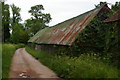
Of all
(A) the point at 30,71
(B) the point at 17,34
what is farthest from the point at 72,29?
(B) the point at 17,34

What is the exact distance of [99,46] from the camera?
16.8 meters

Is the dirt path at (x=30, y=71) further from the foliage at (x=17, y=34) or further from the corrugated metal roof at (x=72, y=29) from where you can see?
the foliage at (x=17, y=34)

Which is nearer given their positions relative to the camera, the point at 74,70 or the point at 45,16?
the point at 74,70

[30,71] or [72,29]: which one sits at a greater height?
[72,29]

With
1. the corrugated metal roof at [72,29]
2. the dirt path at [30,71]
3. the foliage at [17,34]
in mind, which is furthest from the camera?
the foliage at [17,34]

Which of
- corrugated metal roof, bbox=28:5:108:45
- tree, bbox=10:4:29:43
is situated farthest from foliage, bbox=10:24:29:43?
corrugated metal roof, bbox=28:5:108:45

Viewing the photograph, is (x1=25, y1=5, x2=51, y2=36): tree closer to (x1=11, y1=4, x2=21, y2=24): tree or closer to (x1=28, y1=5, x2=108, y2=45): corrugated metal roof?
(x1=11, y1=4, x2=21, y2=24): tree

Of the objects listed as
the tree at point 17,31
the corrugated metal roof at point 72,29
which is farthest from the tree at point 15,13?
the corrugated metal roof at point 72,29

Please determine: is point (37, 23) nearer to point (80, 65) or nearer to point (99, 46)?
point (99, 46)

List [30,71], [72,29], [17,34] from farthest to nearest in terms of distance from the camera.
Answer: [17,34] → [72,29] → [30,71]

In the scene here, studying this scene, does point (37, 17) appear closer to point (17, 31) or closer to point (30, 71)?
point (17, 31)

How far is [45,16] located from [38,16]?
2.49 metres

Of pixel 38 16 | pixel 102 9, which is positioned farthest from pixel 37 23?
pixel 102 9

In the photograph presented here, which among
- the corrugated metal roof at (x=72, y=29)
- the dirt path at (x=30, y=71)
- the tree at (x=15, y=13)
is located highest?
the tree at (x=15, y=13)
